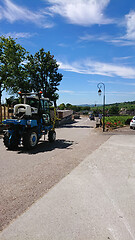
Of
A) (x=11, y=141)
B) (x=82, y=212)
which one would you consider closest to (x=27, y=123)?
(x=11, y=141)

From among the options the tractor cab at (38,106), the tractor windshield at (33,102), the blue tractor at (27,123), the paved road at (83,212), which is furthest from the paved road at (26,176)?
the tractor windshield at (33,102)

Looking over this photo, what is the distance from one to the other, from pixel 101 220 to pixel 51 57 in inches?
1065

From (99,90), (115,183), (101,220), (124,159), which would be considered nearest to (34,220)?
(101,220)

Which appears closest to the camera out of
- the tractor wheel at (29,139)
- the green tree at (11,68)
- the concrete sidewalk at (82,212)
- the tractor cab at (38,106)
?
the concrete sidewalk at (82,212)

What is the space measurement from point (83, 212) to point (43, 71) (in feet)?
83.7

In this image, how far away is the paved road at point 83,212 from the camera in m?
2.62

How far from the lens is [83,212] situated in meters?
3.18

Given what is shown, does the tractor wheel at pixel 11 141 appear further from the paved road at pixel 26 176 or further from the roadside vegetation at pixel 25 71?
the roadside vegetation at pixel 25 71

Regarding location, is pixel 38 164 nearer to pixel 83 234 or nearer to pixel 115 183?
pixel 115 183

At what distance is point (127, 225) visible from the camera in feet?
9.30

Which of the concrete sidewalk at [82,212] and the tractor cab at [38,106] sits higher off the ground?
the tractor cab at [38,106]

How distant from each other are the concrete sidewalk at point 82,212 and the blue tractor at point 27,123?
4.31 metres

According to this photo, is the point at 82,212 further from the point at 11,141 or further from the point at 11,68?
the point at 11,68

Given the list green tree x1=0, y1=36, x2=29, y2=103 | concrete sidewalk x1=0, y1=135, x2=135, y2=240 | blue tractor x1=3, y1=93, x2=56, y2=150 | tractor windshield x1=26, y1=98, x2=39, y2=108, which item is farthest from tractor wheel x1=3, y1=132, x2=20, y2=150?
green tree x1=0, y1=36, x2=29, y2=103
